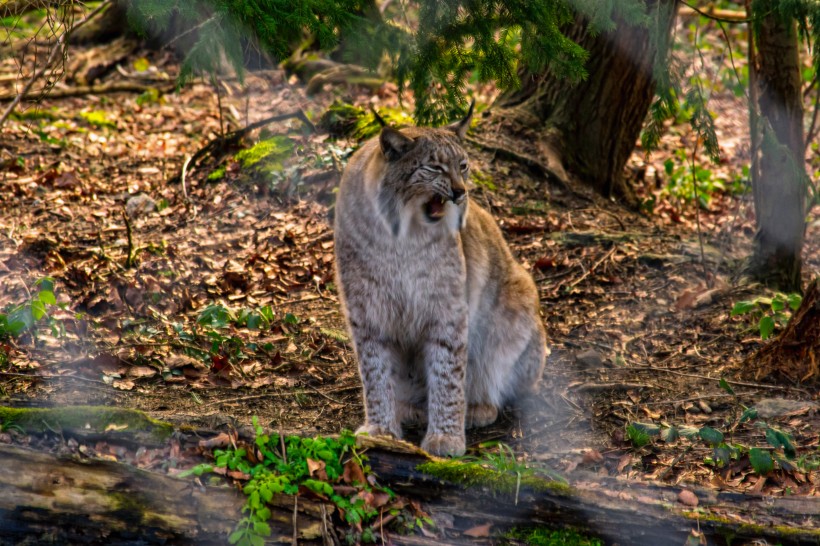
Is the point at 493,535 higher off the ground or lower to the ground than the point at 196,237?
lower

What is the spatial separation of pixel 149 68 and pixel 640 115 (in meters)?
5.58

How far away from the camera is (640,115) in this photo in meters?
6.86

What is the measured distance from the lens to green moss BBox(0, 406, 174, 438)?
9.98ft

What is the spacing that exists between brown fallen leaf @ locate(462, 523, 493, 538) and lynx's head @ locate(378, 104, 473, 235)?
1431 mm

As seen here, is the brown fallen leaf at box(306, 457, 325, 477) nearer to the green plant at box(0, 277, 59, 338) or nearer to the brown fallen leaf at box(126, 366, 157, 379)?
the brown fallen leaf at box(126, 366, 157, 379)

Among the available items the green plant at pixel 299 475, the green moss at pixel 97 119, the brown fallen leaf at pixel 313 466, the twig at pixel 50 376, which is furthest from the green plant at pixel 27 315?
the green moss at pixel 97 119

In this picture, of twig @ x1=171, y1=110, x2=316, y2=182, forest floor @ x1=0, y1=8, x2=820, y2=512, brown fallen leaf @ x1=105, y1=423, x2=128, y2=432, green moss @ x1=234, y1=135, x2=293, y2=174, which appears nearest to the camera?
brown fallen leaf @ x1=105, y1=423, x2=128, y2=432

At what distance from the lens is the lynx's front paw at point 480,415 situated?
4328 millimetres

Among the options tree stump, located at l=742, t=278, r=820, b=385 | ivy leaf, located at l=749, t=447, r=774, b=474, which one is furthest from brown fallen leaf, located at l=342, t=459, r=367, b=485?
tree stump, located at l=742, t=278, r=820, b=385

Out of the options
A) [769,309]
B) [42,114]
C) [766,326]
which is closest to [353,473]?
[766,326]

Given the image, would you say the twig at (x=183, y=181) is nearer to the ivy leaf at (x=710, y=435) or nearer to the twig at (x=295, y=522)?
the twig at (x=295, y=522)

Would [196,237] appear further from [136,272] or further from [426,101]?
[426,101]

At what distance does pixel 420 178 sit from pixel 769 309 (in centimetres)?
265

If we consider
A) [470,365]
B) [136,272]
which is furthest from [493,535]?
[136,272]
